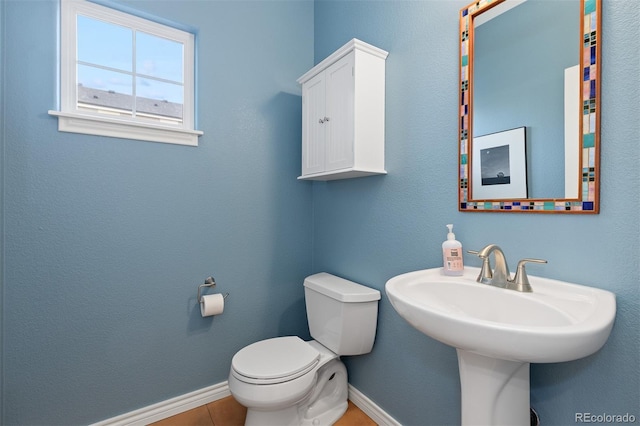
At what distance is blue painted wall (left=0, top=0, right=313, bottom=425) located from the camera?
1.39m

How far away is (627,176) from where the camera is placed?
846mm

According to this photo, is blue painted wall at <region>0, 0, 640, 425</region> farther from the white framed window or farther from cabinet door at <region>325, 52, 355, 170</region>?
cabinet door at <region>325, 52, 355, 170</region>

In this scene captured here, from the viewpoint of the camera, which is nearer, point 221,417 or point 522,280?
point 522,280

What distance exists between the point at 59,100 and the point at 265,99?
3.39 feet

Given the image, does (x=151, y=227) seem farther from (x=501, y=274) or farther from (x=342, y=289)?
(x=501, y=274)

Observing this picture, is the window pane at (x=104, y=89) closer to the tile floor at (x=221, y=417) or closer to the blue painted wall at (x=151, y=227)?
the blue painted wall at (x=151, y=227)

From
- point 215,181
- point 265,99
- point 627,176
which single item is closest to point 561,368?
point 627,176

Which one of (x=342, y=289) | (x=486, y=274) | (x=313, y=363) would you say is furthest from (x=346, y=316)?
(x=486, y=274)

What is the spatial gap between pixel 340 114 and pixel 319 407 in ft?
5.07

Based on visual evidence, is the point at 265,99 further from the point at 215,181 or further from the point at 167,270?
the point at 167,270

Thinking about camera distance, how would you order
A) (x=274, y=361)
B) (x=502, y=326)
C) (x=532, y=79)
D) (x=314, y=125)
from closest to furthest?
1. (x=502, y=326)
2. (x=532, y=79)
3. (x=274, y=361)
4. (x=314, y=125)

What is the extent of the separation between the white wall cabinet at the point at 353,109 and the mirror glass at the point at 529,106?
1.36 feet

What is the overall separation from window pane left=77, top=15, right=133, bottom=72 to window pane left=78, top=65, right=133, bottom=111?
0.05 metres

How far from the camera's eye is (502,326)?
694 mm
